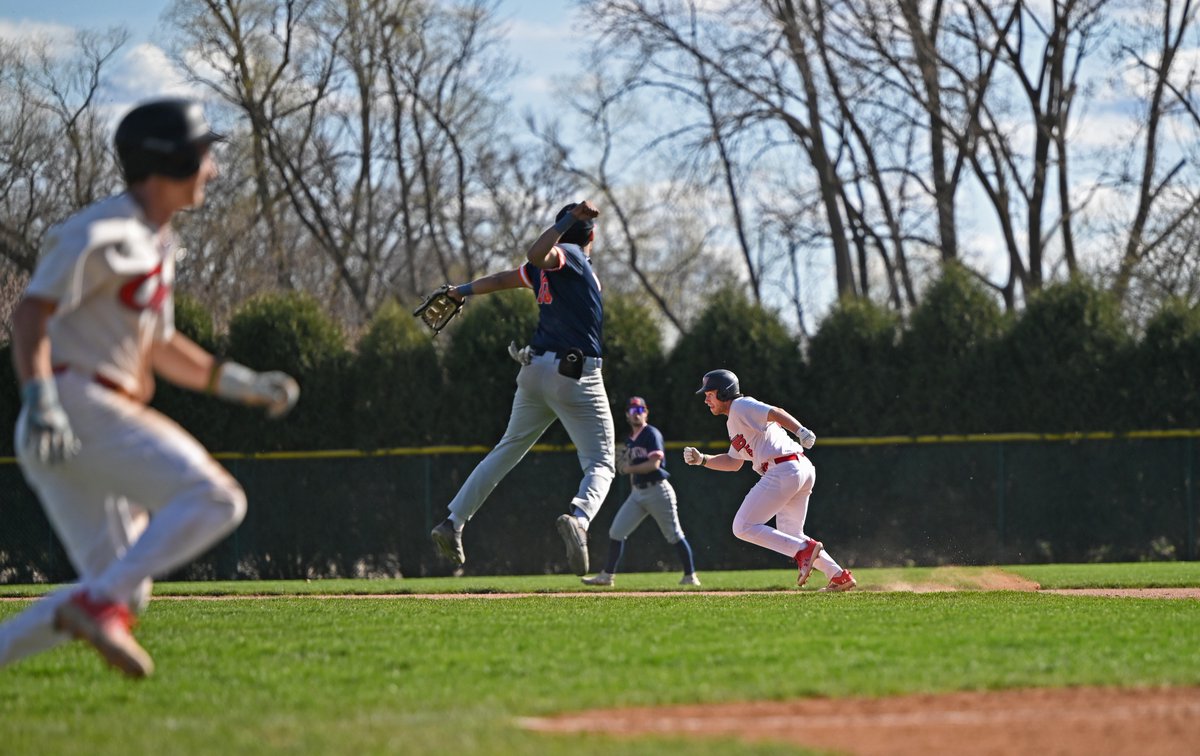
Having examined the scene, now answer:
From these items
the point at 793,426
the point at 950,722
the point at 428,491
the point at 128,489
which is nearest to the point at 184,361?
the point at 128,489

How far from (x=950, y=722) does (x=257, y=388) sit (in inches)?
107

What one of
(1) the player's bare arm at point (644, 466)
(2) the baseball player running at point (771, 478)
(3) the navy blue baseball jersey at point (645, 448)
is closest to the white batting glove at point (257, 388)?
(2) the baseball player running at point (771, 478)

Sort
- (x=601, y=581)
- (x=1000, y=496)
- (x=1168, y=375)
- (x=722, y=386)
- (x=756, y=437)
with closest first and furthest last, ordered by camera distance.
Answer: (x=756, y=437)
(x=722, y=386)
(x=601, y=581)
(x=1000, y=496)
(x=1168, y=375)

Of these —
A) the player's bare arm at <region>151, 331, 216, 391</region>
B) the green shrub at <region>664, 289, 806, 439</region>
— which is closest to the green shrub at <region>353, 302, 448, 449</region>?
the green shrub at <region>664, 289, 806, 439</region>

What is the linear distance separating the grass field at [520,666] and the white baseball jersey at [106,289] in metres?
1.28

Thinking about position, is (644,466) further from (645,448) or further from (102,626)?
(102,626)

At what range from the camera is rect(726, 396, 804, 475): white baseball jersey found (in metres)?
12.5

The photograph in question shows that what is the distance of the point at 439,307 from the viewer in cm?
1043

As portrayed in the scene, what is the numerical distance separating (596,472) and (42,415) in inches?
216

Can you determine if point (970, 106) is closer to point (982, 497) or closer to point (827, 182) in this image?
point (827, 182)

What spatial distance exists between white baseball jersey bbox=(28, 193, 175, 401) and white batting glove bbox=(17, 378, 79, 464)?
0.32m

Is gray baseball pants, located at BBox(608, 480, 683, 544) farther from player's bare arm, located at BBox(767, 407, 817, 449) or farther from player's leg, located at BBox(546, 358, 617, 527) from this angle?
player's leg, located at BBox(546, 358, 617, 527)

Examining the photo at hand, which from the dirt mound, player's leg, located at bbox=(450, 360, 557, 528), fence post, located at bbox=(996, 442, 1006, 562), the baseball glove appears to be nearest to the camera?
the baseball glove

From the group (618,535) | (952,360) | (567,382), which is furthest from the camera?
(952,360)
